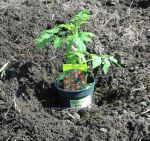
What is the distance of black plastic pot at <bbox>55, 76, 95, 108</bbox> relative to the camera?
10.4ft

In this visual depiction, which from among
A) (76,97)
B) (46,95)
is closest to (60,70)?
(46,95)

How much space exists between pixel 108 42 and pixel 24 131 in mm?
1187

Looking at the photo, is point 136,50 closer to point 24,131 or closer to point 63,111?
point 63,111

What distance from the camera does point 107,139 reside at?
9.48ft

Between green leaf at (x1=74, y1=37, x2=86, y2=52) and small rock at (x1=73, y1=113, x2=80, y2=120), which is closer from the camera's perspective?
green leaf at (x1=74, y1=37, x2=86, y2=52)

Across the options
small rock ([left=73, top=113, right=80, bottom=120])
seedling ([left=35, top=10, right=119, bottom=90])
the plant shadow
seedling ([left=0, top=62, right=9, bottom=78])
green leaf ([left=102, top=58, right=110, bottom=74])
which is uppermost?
seedling ([left=35, top=10, right=119, bottom=90])

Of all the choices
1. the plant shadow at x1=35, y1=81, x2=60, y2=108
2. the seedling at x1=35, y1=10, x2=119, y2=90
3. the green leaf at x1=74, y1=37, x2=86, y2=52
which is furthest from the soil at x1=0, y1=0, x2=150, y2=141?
the green leaf at x1=74, y1=37, x2=86, y2=52

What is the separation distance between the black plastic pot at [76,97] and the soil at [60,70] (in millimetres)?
56

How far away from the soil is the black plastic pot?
0.18 feet

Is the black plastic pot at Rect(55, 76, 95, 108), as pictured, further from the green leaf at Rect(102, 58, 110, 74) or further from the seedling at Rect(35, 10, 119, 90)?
the green leaf at Rect(102, 58, 110, 74)

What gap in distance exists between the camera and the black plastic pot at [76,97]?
3.17 meters

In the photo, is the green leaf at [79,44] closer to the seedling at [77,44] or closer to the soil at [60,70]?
the seedling at [77,44]

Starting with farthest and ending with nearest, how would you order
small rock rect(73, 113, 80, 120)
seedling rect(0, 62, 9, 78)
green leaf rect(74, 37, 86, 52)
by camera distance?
1. seedling rect(0, 62, 9, 78)
2. small rock rect(73, 113, 80, 120)
3. green leaf rect(74, 37, 86, 52)

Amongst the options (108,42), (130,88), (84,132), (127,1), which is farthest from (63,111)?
(127,1)
